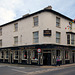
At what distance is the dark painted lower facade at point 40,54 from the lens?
62.2 feet

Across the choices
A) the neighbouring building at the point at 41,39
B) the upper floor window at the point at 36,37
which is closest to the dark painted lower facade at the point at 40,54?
the neighbouring building at the point at 41,39

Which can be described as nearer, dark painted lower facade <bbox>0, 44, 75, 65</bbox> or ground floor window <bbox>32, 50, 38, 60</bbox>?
dark painted lower facade <bbox>0, 44, 75, 65</bbox>

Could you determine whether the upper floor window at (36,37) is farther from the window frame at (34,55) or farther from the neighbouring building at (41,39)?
the window frame at (34,55)

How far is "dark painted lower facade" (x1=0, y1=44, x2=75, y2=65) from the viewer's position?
18969 mm

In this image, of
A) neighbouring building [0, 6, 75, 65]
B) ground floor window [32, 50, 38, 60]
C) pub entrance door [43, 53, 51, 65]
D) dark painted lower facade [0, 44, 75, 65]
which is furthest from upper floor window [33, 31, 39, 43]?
pub entrance door [43, 53, 51, 65]

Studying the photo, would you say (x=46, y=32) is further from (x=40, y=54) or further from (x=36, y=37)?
(x=40, y=54)

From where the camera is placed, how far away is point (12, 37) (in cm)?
2489

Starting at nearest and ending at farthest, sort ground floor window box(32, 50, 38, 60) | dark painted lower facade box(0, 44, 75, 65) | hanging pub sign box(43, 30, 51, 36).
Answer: hanging pub sign box(43, 30, 51, 36), dark painted lower facade box(0, 44, 75, 65), ground floor window box(32, 50, 38, 60)

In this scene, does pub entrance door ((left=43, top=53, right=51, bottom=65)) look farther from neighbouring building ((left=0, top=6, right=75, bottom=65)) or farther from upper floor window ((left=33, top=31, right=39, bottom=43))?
upper floor window ((left=33, top=31, right=39, bottom=43))

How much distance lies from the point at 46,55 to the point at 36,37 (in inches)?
143

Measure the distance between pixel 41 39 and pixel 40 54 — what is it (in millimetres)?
2572

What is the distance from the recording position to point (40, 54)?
62.4 feet

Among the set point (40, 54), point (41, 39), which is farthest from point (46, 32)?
point (40, 54)

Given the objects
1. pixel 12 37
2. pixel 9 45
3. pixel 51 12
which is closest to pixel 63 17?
pixel 51 12
